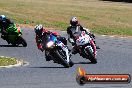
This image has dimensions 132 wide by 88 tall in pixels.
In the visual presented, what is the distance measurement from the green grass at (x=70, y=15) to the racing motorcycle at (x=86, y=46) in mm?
19893

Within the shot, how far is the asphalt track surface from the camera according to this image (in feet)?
66.1

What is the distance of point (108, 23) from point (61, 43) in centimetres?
3190

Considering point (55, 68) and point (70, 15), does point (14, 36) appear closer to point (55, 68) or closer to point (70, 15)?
point (55, 68)

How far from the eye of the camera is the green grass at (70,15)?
52469 millimetres

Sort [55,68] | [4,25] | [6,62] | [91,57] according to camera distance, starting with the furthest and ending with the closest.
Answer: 1. [4,25]
2. [91,57]
3. [6,62]
4. [55,68]

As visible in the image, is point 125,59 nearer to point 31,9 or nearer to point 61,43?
point 61,43

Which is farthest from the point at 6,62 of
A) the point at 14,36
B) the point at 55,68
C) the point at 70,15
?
the point at 70,15

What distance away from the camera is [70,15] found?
63.7m

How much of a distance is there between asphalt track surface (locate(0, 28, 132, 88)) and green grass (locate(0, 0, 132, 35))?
1316 centimetres

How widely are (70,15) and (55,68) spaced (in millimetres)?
38690

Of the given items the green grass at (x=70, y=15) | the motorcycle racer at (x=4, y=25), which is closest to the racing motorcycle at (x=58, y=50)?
the motorcycle racer at (x=4, y=25)

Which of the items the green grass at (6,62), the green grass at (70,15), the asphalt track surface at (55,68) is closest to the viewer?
the asphalt track surface at (55,68)

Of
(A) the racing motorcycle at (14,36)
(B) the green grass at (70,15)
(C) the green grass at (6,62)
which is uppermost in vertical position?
(C) the green grass at (6,62)

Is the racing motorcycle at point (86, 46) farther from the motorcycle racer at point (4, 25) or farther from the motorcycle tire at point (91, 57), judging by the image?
the motorcycle racer at point (4, 25)
